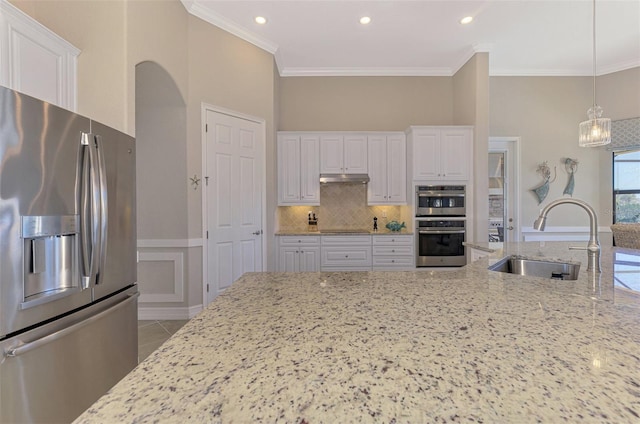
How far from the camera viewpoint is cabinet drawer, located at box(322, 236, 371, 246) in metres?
3.97

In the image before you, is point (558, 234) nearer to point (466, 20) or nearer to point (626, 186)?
point (626, 186)

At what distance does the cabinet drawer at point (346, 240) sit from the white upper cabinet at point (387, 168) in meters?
0.63

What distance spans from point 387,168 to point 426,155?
0.56m

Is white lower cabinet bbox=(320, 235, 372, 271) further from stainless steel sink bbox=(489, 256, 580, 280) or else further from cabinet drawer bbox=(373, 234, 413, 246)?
stainless steel sink bbox=(489, 256, 580, 280)

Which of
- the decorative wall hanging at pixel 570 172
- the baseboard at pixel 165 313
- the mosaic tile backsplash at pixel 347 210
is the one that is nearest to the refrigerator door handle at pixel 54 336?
the baseboard at pixel 165 313

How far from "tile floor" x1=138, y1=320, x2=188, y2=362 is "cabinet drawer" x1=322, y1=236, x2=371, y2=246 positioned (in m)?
1.97

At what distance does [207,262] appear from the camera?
10.7 feet

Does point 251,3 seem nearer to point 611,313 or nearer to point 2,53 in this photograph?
point 2,53

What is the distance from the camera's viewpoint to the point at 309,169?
4191 mm

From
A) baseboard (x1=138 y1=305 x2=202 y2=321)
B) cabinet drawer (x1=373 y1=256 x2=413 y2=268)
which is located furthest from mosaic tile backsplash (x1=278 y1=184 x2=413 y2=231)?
baseboard (x1=138 y1=305 x2=202 y2=321)

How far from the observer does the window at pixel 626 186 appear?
423 centimetres

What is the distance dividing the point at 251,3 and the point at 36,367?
335cm

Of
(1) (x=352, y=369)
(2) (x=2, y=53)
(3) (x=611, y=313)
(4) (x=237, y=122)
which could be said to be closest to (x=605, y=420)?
(1) (x=352, y=369)

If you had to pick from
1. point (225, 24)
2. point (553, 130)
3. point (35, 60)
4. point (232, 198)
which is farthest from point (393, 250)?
point (35, 60)
